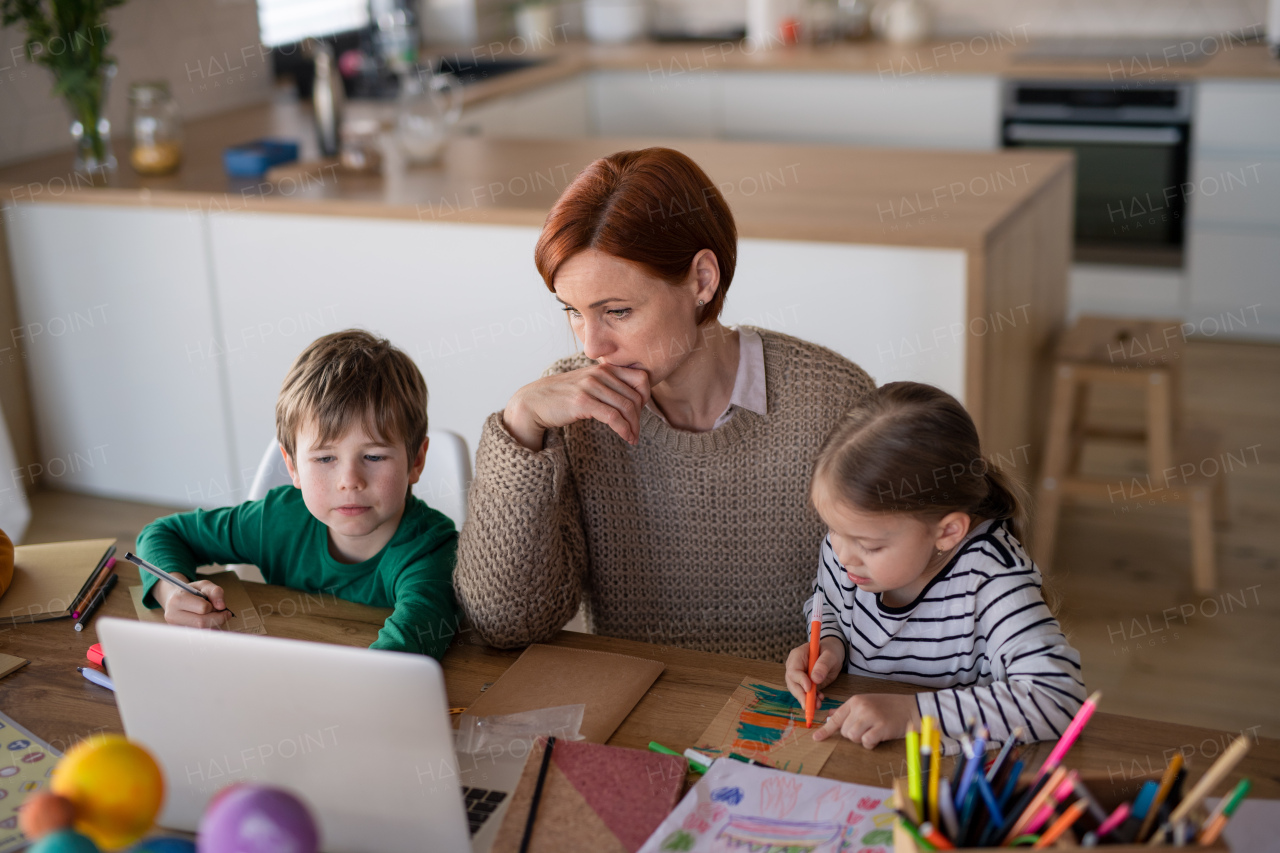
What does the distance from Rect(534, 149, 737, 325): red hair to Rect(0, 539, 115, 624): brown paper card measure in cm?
65

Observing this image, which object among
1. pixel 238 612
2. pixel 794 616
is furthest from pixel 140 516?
pixel 794 616

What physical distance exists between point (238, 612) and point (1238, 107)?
3.51 m

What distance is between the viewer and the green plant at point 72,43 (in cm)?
278

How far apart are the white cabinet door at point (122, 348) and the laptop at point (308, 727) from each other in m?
2.11

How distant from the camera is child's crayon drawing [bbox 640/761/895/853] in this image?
91 cm

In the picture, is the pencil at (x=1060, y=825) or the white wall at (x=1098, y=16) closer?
the pencil at (x=1060, y=825)

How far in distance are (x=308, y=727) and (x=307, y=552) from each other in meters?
0.60

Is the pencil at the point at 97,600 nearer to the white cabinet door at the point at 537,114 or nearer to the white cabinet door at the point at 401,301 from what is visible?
the white cabinet door at the point at 401,301

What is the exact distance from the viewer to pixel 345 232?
2.70 meters

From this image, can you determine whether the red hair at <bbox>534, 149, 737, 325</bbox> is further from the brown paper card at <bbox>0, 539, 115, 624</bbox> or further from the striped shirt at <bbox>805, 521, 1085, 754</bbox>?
the brown paper card at <bbox>0, 539, 115, 624</bbox>

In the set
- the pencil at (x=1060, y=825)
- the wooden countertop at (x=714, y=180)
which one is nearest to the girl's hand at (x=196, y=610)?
the pencil at (x=1060, y=825)

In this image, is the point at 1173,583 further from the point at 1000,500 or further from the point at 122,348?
the point at 122,348

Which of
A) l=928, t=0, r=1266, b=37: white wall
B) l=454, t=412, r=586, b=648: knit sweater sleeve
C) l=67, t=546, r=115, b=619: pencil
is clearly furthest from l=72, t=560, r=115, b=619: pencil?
l=928, t=0, r=1266, b=37: white wall

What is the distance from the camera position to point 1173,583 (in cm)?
257
